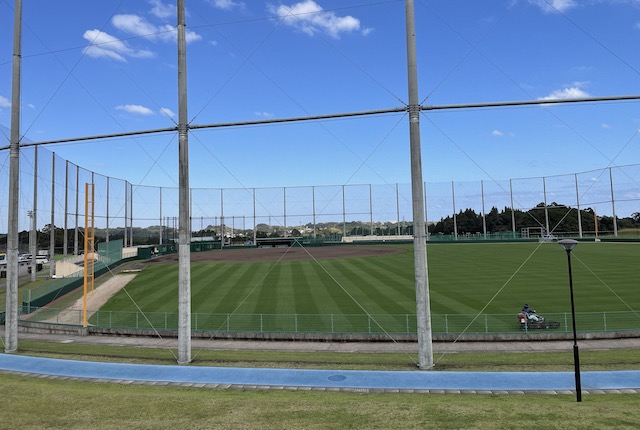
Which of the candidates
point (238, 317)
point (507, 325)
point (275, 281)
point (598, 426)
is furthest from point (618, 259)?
point (598, 426)

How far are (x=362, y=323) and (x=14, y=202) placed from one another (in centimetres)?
1674

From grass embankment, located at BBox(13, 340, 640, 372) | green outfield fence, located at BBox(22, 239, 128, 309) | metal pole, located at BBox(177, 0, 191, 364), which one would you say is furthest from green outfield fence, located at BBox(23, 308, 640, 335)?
metal pole, located at BBox(177, 0, 191, 364)

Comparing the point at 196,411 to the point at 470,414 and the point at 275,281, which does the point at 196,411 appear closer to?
the point at 470,414

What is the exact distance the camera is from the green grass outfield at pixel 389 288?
24188 millimetres

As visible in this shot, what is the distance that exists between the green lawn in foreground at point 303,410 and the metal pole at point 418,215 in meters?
2.77

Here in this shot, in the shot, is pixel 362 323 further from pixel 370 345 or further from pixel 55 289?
pixel 55 289

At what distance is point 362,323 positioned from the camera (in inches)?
821

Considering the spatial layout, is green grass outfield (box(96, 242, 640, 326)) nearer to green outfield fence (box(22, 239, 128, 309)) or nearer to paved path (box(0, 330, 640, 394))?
green outfield fence (box(22, 239, 128, 309))

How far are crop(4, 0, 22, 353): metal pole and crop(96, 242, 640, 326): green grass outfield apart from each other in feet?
29.5

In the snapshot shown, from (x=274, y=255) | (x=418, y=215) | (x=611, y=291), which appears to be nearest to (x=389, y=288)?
(x=611, y=291)

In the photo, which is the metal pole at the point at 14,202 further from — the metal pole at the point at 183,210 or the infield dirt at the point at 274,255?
the infield dirt at the point at 274,255

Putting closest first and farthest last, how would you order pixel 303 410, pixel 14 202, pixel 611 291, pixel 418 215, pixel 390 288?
1. pixel 303 410
2. pixel 418 215
3. pixel 14 202
4. pixel 611 291
5. pixel 390 288

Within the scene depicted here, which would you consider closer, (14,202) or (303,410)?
(303,410)

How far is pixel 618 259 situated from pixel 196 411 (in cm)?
4886
